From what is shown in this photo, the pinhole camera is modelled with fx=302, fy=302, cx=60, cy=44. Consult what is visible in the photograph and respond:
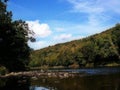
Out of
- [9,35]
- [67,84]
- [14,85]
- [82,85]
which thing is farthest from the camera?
[9,35]

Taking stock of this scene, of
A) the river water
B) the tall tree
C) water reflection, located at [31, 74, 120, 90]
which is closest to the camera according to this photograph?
water reflection, located at [31, 74, 120, 90]

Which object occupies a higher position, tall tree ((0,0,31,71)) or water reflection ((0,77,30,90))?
tall tree ((0,0,31,71))

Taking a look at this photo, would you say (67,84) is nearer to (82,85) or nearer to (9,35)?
(82,85)

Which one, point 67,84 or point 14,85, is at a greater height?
point 14,85

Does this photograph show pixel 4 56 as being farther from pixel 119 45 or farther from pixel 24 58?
pixel 119 45

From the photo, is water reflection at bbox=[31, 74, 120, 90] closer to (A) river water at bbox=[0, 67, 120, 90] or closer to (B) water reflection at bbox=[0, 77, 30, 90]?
(A) river water at bbox=[0, 67, 120, 90]

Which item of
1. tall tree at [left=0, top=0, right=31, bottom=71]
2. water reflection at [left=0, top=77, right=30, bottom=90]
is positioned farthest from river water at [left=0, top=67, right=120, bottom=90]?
tall tree at [left=0, top=0, right=31, bottom=71]

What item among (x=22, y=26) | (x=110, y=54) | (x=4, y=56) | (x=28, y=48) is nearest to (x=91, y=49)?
(x=110, y=54)

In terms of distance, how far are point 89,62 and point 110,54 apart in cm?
1929

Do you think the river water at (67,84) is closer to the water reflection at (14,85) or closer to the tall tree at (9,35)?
the water reflection at (14,85)

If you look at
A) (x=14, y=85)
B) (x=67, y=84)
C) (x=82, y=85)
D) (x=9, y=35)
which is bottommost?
(x=82, y=85)

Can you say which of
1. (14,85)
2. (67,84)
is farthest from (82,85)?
(14,85)

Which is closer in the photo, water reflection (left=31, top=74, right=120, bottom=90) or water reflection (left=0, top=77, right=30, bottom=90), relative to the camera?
→ water reflection (left=31, top=74, right=120, bottom=90)

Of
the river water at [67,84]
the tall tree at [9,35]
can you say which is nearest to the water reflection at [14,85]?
the river water at [67,84]
